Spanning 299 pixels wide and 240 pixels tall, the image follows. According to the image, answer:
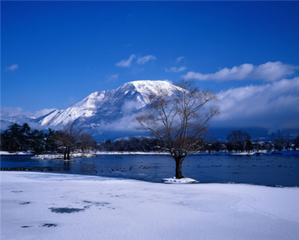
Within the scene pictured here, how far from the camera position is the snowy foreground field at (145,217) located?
788 cm

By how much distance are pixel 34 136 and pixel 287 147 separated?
179781 millimetres

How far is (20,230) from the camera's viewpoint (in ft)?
26.4

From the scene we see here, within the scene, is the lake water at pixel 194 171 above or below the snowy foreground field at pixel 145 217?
below

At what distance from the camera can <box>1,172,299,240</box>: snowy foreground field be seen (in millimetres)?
7879

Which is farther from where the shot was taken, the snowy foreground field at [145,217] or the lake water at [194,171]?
the lake water at [194,171]

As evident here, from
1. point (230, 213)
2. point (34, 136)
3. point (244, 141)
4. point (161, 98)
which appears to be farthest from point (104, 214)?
point (244, 141)

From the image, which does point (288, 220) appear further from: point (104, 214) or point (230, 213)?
point (104, 214)

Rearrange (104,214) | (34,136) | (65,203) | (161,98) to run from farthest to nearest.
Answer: (34,136) < (161,98) < (65,203) < (104,214)

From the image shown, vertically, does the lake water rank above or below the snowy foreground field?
below

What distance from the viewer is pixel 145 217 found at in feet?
32.0

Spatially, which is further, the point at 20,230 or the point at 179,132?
the point at 179,132

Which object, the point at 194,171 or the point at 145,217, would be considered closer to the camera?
the point at 145,217

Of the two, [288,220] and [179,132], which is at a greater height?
[179,132]

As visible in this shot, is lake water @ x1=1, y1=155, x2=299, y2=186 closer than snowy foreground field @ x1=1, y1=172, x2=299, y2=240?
No
